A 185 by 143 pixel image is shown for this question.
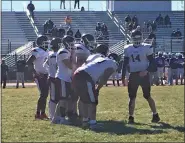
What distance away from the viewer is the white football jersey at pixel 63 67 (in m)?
9.38

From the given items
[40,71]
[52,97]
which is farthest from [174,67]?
[52,97]

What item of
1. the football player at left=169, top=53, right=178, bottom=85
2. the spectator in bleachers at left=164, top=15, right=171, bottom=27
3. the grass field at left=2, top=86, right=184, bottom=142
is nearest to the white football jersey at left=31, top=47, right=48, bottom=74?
the grass field at left=2, top=86, right=184, bottom=142

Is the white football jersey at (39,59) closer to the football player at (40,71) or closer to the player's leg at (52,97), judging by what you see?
the football player at (40,71)

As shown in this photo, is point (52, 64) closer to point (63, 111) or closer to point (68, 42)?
point (68, 42)

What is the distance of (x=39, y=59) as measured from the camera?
34.1 feet

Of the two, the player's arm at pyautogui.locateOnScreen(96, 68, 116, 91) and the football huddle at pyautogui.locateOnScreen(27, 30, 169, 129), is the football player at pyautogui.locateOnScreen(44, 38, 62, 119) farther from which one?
the player's arm at pyautogui.locateOnScreen(96, 68, 116, 91)

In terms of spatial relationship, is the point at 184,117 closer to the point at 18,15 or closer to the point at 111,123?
the point at 111,123

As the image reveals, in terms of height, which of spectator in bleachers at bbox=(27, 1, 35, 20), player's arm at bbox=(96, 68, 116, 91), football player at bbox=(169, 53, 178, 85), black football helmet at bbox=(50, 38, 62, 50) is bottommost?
football player at bbox=(169, 53, 178, 85)

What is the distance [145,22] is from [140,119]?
30.2 meters

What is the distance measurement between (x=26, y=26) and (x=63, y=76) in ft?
98.3

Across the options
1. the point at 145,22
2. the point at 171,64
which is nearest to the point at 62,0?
the point at 145,22

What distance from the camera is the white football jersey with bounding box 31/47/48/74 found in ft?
33.8

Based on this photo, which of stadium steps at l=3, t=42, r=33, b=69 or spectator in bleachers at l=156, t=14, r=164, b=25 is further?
spectator in bleachers at l=156, t=14, r=164, b=25

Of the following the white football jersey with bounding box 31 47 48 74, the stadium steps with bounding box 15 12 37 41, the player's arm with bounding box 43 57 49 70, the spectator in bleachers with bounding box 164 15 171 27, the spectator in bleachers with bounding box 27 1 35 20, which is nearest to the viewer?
the player's arm with bounding box 43 57 49 70
